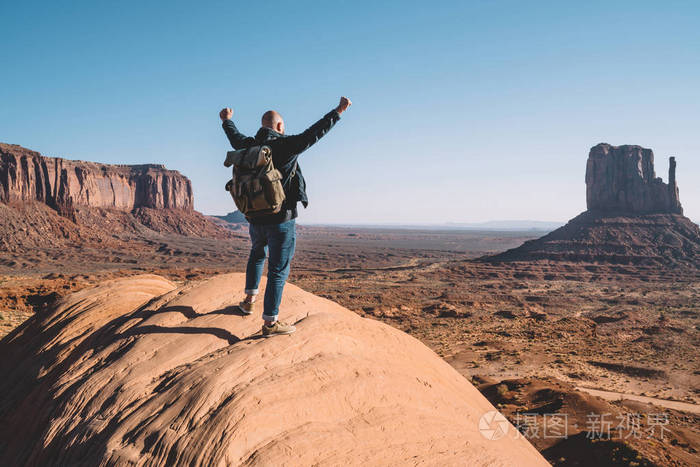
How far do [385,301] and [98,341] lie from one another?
31.1 metres

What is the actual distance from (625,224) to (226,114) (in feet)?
269

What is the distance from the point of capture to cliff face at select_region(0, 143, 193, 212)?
71.5 metres

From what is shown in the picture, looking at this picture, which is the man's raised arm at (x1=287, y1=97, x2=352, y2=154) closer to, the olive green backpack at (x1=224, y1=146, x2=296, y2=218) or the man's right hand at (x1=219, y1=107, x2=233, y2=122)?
the olive green backpack at (x1=224, y1=146, x2=296, y2=218)

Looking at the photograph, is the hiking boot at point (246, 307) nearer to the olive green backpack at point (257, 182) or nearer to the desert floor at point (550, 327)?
the olive green backpack at point (257, 182)

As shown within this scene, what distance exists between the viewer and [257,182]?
2834mm

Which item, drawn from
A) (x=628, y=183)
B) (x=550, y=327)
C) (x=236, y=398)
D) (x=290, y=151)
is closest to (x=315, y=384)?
(x=236, y=398)

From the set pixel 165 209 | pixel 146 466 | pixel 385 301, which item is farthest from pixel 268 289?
pixel 165 209

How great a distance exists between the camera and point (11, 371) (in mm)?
4434

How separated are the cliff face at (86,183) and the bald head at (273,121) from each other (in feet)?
288

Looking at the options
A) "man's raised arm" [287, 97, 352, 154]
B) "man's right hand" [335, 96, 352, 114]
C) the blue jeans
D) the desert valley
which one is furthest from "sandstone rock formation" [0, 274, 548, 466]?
"man's right hand" [335, 96, 352, 114]

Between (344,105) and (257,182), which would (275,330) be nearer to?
(257,182)

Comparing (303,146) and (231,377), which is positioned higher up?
(303,146)

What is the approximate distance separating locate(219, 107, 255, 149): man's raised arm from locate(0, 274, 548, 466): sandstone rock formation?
1.47m

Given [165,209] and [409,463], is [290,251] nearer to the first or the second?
[409,463]
